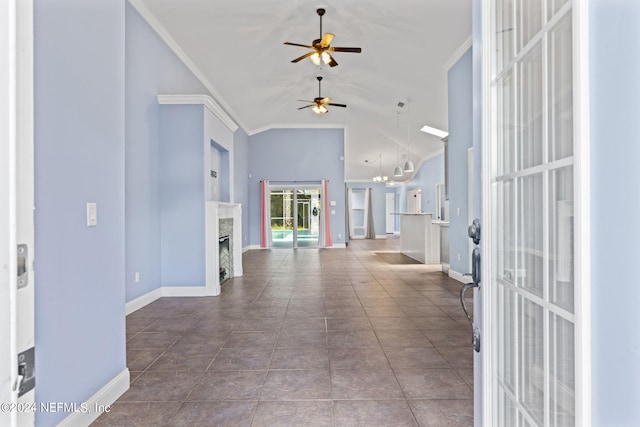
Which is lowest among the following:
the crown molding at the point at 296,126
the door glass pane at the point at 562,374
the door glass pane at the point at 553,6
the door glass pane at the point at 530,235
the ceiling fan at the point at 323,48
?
the door glass pane at the point at 562,374

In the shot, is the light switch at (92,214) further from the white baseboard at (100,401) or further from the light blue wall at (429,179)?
the light blue wall at (429,179)

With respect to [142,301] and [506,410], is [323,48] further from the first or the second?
[506,410]

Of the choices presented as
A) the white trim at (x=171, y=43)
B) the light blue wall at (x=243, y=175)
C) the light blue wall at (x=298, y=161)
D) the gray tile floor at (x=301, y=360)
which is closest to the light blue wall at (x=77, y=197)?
the gray tile floor at (x=301, y=360)

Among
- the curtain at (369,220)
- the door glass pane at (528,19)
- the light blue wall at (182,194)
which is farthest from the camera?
the curtain at (369,220)

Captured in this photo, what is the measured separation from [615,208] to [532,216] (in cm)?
39

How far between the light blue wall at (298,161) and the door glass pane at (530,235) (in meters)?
9.46

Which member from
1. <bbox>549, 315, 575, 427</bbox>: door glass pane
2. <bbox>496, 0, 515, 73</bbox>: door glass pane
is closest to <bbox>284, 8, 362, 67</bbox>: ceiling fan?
<bbox>496, 0, 515, 73</bbox>: door glass pane

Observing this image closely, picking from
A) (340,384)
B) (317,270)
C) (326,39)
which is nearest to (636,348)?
(340,384)

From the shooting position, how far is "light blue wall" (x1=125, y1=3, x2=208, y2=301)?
3904 millimetres

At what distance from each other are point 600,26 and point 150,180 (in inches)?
177

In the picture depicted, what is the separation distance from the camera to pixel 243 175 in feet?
32.3

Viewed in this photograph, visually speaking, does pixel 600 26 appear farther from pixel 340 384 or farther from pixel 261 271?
pixel 261 271

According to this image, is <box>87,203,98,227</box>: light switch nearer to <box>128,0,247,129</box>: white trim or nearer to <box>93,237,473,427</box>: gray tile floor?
<box>93,237,473,427</box>: gray tile floor
